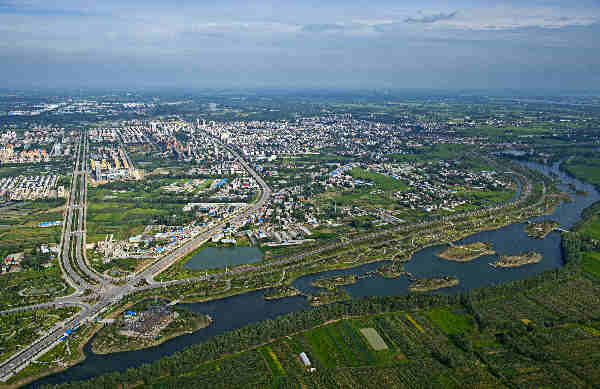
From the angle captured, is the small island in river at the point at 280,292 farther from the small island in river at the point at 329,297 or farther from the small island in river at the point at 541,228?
the small island in river at the point at 541,228

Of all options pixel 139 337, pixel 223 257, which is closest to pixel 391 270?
pixel 223 257

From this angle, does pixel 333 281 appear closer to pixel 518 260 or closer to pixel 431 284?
pixel 431 284

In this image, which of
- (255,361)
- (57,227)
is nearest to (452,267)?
(255,361)

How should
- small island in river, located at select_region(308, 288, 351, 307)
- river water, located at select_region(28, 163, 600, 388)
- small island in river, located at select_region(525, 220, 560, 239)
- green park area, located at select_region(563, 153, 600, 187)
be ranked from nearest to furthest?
river water, located at select_region(28, 163, 600, 388)
small island in river, located at select_region(308, 288, 351, 307)
small island in river, located at select_region(525, 220, 560, 239)
green park area, located at select_region(563, 153, 600, 187)

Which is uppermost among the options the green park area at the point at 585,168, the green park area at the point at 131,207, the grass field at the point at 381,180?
the green park area at the point at 585,168

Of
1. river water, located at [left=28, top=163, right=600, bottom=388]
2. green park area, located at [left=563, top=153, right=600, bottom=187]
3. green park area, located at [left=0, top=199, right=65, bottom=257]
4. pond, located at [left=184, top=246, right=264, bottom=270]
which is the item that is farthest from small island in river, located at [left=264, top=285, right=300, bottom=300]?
green park area, located at [left=563, top=153, right=600, bottom=187]

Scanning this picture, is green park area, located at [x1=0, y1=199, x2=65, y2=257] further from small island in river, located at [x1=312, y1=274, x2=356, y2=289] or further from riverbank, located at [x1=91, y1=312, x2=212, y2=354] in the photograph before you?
small island in river, located at [x1=312, y1=274, x2=356, y2=289]

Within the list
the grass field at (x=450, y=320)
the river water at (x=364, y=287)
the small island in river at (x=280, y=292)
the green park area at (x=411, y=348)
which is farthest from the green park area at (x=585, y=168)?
the small island in river at (x=280, y=292)
